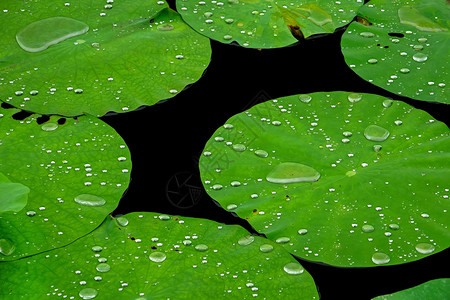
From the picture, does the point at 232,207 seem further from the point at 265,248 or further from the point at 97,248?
the point at 97,248

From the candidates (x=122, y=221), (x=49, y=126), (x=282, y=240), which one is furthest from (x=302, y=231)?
(x=49, y=126)

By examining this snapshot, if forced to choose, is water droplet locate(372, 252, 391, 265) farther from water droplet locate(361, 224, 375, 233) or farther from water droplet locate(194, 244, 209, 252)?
water droplet locate(194, 244, 209, 252)

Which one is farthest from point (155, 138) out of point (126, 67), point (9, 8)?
point (9, 8)

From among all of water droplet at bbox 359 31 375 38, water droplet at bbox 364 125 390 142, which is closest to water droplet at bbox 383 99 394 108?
water droplet at bbox 364 125 390 142

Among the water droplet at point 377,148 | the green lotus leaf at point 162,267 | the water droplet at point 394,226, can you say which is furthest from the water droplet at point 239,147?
the water droplet at point 394,226

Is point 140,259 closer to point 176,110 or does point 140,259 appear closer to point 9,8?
point 176,110

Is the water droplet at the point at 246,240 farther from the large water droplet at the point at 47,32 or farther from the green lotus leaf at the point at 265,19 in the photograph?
the large water droplet at the point at 47,32
